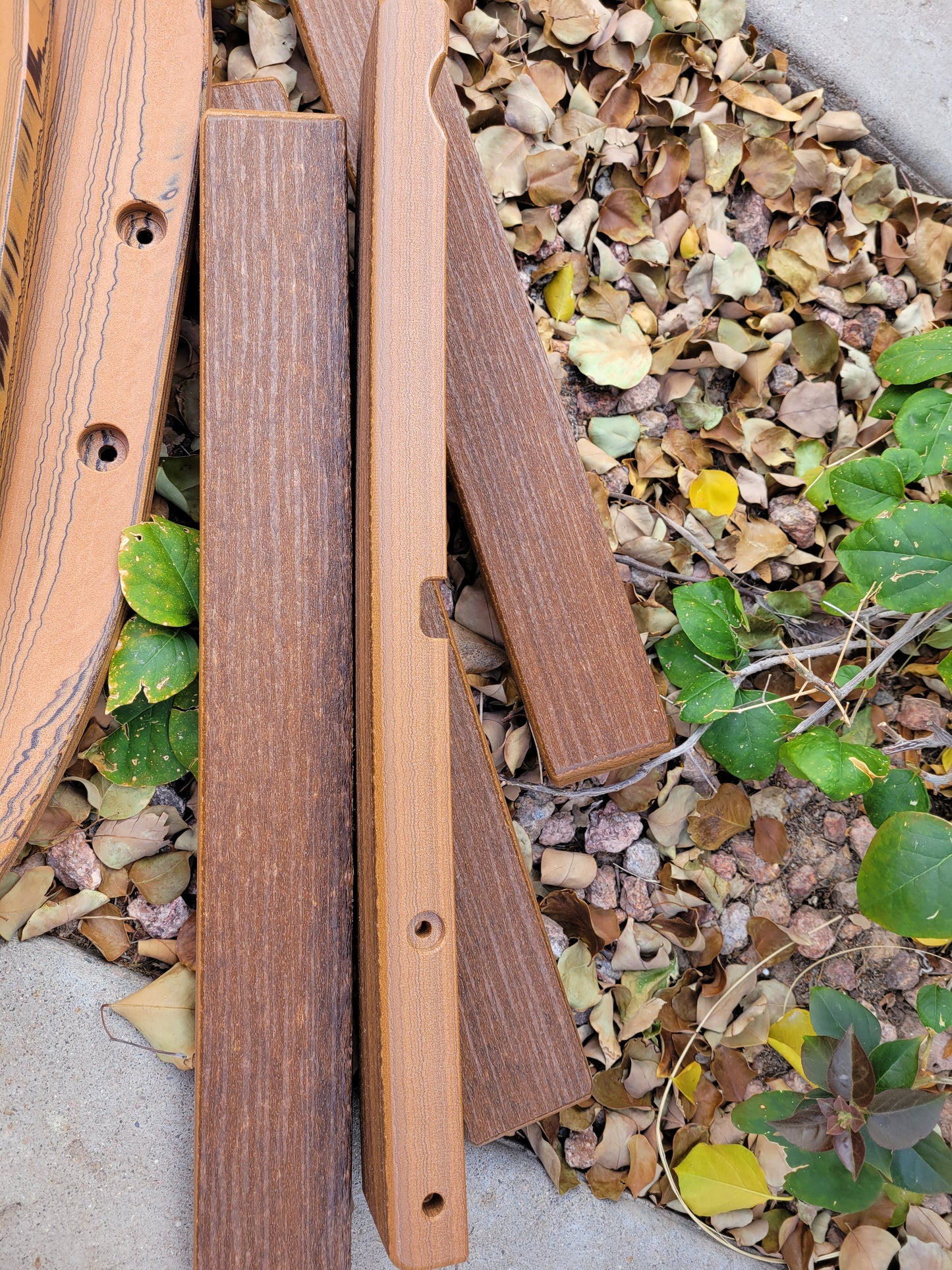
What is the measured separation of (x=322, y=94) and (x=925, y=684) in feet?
3.71

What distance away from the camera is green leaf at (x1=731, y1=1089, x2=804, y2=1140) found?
987 mm

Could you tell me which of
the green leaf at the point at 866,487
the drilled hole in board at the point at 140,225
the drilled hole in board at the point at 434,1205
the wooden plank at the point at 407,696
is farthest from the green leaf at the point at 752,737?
the drilled hole in board at the point at 140,225

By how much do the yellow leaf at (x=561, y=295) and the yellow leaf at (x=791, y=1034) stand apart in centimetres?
98

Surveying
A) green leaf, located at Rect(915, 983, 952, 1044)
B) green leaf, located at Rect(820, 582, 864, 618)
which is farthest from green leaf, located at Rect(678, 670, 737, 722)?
green leaf, located at Rect(915, 983, 952, 1044)

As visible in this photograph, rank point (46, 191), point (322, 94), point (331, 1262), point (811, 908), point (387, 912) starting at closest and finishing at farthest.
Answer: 1. point (387, 912)
2. point (331, 1262)
3. point (46, 191)
4. point (322, 94)
5. point (811, 908)

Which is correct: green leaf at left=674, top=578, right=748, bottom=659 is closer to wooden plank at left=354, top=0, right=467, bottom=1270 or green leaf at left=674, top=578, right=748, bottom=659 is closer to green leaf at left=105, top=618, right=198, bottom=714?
wooden plank at left=354, top=0, right=467, bottom=1270

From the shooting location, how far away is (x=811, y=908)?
119 centimetres

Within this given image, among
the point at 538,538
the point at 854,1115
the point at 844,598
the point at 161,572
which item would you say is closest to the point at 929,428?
the point at 844,598

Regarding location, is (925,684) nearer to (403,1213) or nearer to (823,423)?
(823,423)

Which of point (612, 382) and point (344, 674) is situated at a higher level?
point (612, 382)

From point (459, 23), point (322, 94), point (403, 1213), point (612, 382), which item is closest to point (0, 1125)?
point (403, 1213)

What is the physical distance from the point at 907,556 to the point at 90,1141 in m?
1.09

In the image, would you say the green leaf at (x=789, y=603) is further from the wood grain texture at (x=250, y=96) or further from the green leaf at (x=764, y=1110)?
the wood grain texture at (x=250, y=96)

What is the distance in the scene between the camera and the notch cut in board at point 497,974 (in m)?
0.94
